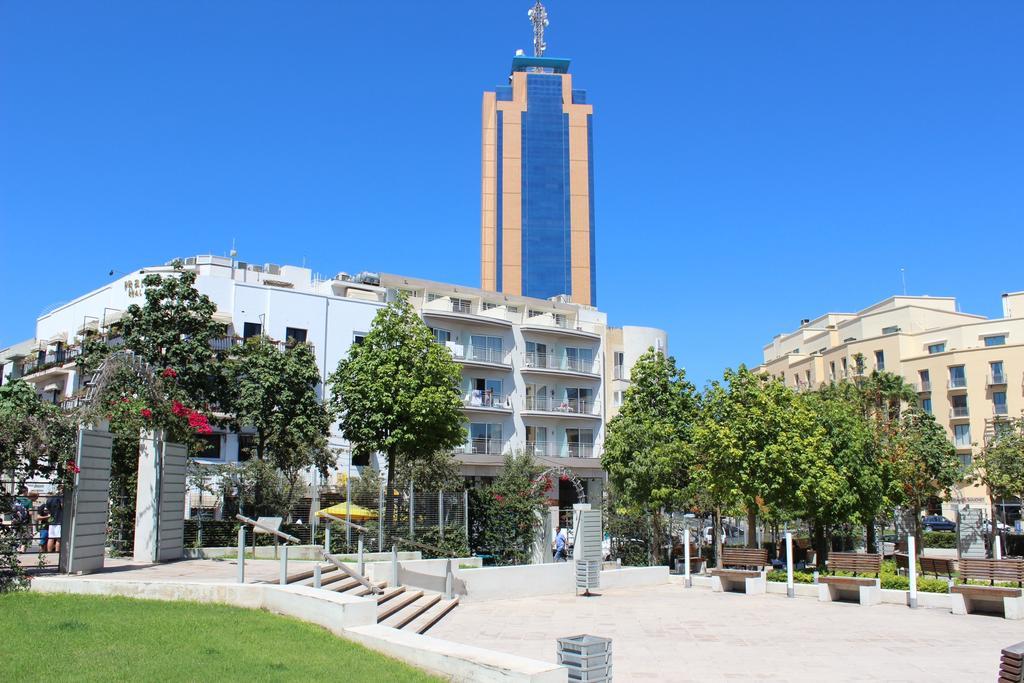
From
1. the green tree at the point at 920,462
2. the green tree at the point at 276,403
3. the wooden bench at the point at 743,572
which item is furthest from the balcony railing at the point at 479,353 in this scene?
the wooden bench at the point at 743,572

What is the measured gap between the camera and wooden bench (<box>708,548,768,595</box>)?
22.4 m

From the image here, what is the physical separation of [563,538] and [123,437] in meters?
15.4

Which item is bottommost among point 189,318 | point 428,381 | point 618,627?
point 618,627

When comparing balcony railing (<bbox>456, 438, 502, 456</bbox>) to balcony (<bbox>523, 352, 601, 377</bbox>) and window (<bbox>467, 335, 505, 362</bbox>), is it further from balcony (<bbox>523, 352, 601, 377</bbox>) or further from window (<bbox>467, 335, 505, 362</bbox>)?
balcony (<bbox>523, 352, 601, 377</bbox>)

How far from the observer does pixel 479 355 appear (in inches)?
1988

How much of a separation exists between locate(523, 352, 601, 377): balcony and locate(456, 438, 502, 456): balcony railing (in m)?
5.05

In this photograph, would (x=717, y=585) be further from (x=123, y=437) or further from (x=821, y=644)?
(x=123, y=437)

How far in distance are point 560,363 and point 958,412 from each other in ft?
98.0

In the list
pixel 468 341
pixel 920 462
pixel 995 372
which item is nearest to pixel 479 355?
pixel 468 341

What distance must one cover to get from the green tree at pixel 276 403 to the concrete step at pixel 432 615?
53.3ft

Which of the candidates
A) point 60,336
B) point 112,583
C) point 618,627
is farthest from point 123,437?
point 60,336

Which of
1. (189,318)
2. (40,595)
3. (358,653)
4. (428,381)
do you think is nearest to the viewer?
(358,653)

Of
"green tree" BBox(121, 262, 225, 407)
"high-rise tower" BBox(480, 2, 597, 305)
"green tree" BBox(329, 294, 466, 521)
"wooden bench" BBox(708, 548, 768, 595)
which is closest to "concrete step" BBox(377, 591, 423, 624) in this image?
"wooden bench" BBox(708, 548, 768, 595)

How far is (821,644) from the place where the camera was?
1428 cm
